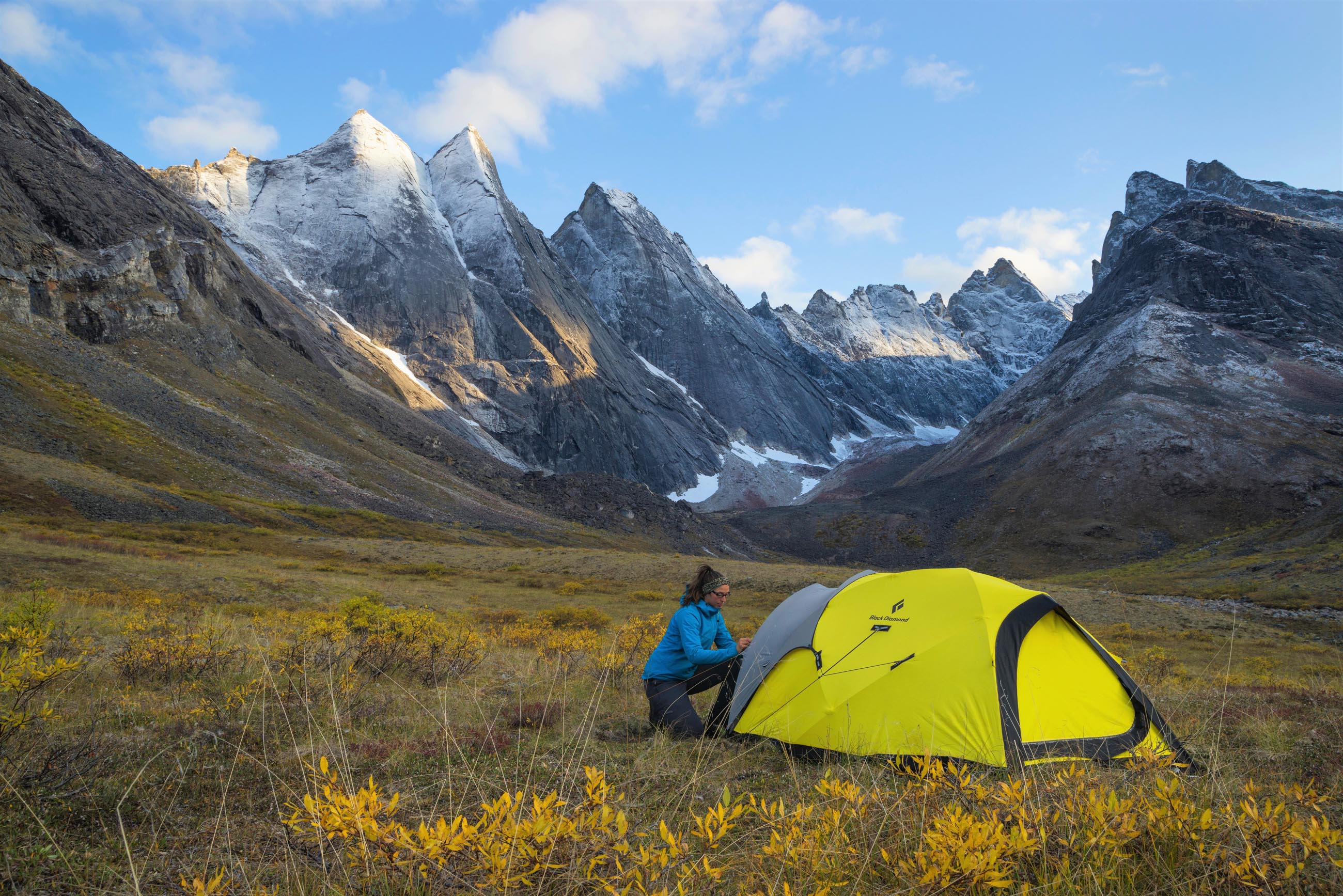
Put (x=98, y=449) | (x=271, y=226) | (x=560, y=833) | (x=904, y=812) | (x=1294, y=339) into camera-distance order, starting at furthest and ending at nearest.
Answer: (x=271, y=226)
(x=1294, y=339)
(x=98, y=449)
(x=904, y=812)
(x=560, y=833)

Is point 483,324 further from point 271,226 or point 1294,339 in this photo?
point 1294,339

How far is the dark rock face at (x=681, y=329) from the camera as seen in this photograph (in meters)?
174

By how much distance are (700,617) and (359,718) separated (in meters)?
3.65

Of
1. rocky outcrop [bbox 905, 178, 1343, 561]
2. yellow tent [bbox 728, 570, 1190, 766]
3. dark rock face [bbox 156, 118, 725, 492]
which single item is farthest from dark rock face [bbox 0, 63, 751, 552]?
yellow tent [bbox 728, 570, 1190, 766]

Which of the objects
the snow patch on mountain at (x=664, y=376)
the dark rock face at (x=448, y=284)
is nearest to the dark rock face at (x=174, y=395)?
the dark rock face at (x=448, y=284)

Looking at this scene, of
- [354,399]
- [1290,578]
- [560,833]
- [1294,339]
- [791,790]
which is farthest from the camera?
[1294,339]

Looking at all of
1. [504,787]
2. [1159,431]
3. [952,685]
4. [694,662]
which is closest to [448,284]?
[1159,431]

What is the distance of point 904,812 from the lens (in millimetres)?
3754

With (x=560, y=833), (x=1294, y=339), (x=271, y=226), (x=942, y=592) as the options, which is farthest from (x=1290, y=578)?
(x=271, y=226)

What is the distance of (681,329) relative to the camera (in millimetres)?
178125

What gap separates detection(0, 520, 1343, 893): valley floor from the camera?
2791mm

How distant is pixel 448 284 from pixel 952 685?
393ft

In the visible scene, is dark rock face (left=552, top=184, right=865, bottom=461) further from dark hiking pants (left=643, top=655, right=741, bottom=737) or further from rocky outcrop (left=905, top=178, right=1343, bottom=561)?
dark hiking pants (left=643, top=655, right=741, bottom=737)

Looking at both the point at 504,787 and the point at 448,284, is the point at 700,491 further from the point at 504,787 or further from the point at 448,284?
the point at 504,787
